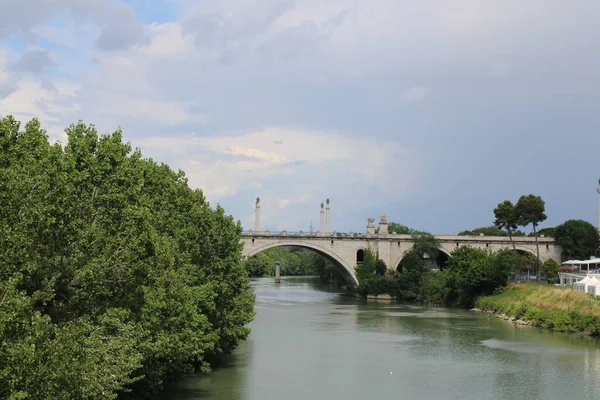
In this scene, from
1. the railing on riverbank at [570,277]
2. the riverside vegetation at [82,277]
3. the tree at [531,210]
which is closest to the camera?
the riverside vegetation at [82,277]

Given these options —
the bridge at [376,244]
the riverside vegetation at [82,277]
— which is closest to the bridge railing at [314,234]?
the bridge at [376,244]

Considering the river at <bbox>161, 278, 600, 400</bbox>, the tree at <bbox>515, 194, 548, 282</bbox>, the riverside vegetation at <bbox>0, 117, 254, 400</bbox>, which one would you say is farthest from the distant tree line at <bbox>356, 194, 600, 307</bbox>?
the riverside vegetation at <bbox>0, 117, 254, 400</bbox>

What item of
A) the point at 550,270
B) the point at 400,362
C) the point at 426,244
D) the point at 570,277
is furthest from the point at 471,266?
the point at 400,362

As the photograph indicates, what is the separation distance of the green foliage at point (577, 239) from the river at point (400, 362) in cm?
2671

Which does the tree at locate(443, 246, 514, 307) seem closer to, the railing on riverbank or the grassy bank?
the grassy bank

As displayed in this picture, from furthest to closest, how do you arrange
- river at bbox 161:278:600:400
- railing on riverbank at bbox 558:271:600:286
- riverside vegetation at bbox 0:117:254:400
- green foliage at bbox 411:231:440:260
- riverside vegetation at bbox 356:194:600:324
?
green foliage at bbox 411:231:440:260 → riverside vegetation at bbox 356:194:600:324 → railing on riverbank at bbox 558:271:600:286 → river at bbox 161:278:600:400 → riverside vegetation at bbox 0:117:254:400

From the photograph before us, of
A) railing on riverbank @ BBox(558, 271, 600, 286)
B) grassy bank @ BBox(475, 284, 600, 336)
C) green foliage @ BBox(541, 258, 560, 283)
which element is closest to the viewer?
grassy bank @ BBox(475, 284, 600, 336)

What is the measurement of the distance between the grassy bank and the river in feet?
4.29

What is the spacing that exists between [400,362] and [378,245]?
43.2 meters

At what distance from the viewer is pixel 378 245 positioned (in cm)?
7469

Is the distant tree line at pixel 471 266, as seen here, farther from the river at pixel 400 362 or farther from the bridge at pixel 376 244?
the river at pixel 400 362

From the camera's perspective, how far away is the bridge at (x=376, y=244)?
241 ft

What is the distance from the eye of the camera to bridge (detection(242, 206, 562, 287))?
73.6 metres

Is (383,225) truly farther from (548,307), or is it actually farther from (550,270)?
(548,307)
